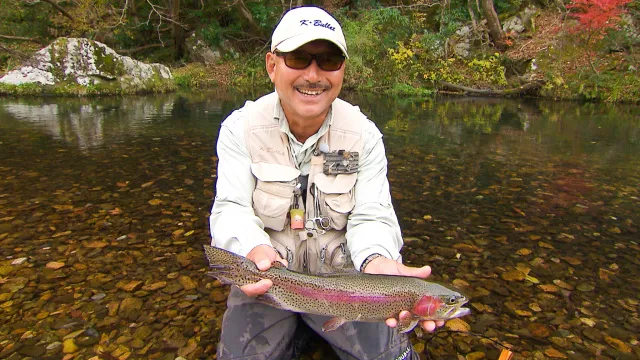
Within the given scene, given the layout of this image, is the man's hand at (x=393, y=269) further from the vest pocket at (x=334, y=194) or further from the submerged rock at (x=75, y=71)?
the submerged rock at (x=75, y=71)

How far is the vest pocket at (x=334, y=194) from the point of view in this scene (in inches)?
118

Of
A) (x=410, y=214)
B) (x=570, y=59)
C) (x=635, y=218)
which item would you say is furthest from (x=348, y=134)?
(x=570, y=59)

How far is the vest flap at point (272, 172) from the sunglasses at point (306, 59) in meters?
0.67

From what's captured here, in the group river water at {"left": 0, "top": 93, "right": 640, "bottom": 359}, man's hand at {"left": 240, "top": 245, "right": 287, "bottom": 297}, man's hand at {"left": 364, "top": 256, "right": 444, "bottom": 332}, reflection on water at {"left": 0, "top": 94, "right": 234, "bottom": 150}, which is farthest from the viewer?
reflection on water at {"left": 0, "top": 94, "right": 234, "bottom": 150}

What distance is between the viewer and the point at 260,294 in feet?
8.00

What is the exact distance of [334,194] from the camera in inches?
119

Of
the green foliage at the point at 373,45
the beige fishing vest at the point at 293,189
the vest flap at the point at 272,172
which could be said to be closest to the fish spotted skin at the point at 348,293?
the beige fishing vest at the point at 293,189

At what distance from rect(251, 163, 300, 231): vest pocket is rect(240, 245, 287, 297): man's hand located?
14.9 inches

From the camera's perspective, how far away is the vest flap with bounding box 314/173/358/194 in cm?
300

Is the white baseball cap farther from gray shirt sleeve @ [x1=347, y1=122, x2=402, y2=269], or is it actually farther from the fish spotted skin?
the fish spotted skin

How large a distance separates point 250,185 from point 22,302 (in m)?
2.16

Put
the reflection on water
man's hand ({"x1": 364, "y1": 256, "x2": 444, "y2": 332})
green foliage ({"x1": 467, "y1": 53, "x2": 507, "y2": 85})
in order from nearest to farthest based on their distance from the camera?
man's hand ({"x1": 364, "y1": 256, "x2": 444, "y2": 332}) → the reflection on water → green foliage ({"x1": 467, "y1": 53, "x2": 507, "y2": 85})

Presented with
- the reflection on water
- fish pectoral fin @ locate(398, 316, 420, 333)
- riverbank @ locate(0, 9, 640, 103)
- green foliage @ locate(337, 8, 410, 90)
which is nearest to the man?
fish pectoral fin @ locate(398, 316, 420, 333)

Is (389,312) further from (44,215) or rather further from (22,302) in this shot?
(44,215)
